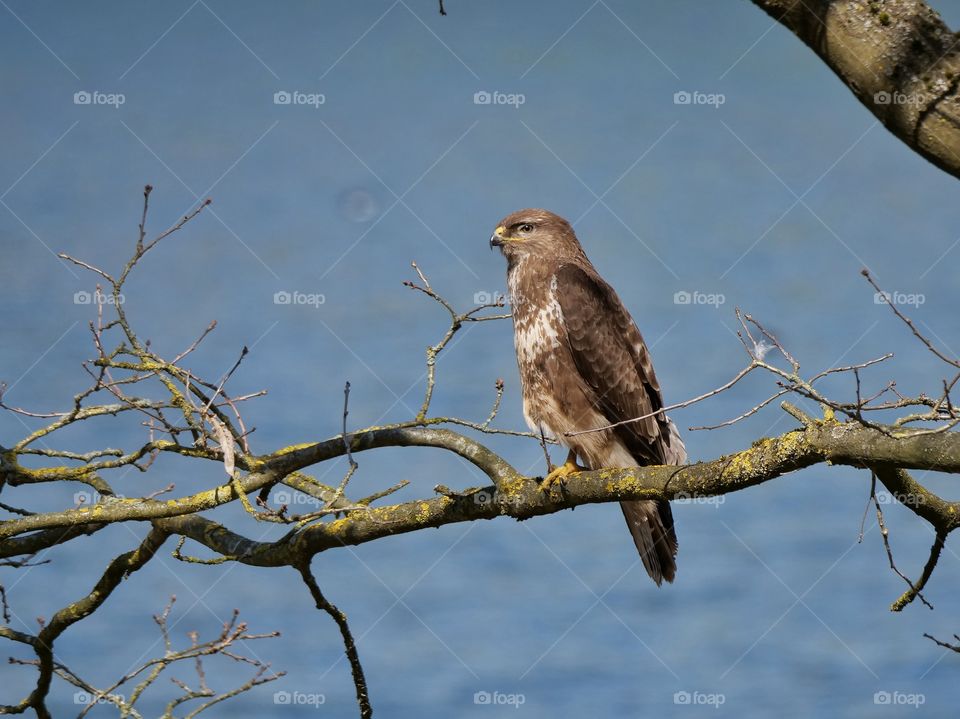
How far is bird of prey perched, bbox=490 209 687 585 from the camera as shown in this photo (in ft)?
18.3

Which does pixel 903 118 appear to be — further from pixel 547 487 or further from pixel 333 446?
pixel 333 446

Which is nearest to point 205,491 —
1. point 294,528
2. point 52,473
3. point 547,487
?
point 294,528

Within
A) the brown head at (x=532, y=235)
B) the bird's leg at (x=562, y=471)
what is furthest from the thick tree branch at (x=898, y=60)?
the brown head at (x=532, y=235)

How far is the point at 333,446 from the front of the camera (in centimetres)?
418

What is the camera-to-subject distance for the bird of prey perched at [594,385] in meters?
5.58

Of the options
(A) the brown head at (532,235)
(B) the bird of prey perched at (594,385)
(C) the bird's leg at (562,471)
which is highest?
(A) the brown head at (532,235)

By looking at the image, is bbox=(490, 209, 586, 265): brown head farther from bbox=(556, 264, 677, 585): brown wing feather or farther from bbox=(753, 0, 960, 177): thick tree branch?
bbox=(753, 0, 960, 177): thick tree branch

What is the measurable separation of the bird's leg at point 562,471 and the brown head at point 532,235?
130 centimetres

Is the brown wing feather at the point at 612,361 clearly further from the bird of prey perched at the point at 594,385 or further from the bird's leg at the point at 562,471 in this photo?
the bird's leg at the point at 562,471

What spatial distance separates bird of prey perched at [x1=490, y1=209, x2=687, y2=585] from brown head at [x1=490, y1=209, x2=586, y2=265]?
11.8 inches

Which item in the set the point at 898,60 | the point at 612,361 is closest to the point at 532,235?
the point at 612,361

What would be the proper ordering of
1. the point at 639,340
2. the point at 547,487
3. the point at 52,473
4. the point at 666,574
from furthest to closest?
the point at 639,340, the point at 666,574, the point at 52,473, the point at 547,487

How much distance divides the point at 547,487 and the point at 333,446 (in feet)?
2.71

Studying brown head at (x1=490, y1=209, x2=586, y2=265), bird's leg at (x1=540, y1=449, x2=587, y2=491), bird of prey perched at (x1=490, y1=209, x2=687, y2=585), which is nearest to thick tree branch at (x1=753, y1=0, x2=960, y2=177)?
bird's leg at (x1=540, y1=449, x2=587, y2=491)
